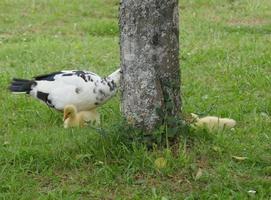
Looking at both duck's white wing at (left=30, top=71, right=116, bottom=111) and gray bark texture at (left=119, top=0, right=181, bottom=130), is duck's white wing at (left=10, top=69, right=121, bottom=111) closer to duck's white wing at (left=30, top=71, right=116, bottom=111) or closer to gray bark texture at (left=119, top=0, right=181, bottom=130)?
duck's white wing at (left=30, top=71, right=116, bottom=111)

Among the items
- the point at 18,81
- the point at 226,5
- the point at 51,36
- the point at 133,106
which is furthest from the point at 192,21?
the point at 133,106

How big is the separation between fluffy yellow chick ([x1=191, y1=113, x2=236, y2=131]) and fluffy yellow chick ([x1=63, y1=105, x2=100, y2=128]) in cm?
85

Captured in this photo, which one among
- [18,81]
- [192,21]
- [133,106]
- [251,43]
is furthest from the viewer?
[192,21]

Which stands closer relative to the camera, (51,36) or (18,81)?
(18,81)

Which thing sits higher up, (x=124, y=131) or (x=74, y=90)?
(x=74, y=90)

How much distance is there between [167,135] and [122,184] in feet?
1.66

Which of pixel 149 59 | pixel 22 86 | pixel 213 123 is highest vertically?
pixel 149 59

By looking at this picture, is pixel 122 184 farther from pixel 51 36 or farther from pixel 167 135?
pixel 51 36

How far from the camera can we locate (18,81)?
5.62 meters

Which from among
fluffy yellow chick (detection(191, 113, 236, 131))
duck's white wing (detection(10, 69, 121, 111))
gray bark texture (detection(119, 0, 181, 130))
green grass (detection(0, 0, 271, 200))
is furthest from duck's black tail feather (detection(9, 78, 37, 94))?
fluffy yellow chick (detection(191, 113, 236, 131))

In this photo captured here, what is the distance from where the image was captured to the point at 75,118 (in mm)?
5168

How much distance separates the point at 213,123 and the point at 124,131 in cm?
84

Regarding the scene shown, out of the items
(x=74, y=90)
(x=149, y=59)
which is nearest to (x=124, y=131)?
(x=149, y=59)

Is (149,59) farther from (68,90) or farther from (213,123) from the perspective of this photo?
(68,90)
